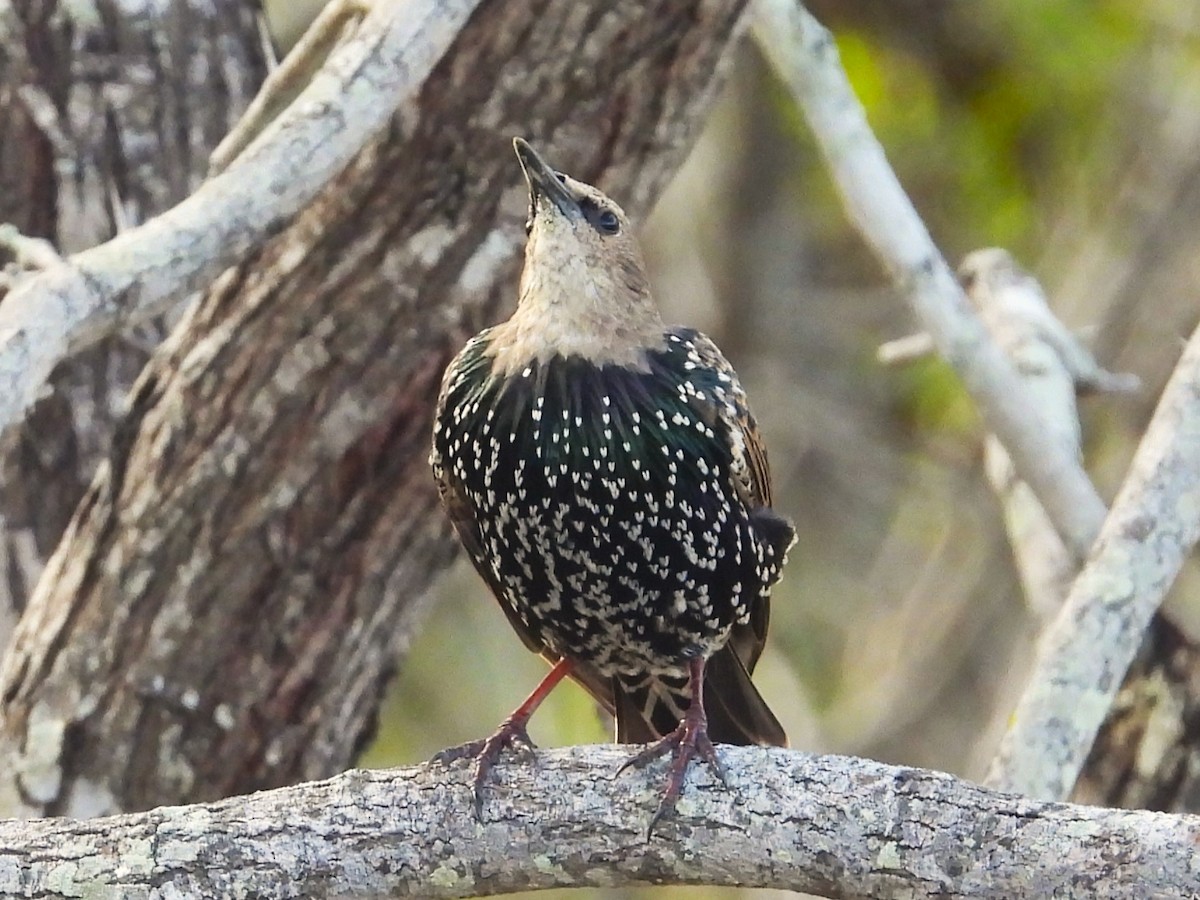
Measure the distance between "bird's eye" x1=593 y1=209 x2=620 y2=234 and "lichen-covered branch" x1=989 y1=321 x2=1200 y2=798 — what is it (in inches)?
49.4

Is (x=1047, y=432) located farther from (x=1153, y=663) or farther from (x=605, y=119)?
(x=605, y=119)

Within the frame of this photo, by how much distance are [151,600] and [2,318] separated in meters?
1.04

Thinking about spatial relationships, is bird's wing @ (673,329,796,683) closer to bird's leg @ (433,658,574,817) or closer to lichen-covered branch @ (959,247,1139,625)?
bird's leg @ (433,658,574,817)

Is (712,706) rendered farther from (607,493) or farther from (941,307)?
(941,307)

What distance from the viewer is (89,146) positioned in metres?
4.11

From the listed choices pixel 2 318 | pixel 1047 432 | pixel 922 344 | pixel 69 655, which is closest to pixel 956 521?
pixel 922 344

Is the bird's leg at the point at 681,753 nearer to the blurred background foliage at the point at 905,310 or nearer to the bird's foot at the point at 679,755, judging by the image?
the bird's foot at the point at 679,755

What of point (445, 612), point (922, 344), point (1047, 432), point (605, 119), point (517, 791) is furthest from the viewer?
point (445, 612)

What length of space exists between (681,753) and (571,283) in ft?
3.11

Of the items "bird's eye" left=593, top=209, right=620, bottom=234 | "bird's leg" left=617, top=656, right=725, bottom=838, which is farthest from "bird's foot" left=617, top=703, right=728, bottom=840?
"bird's eye" left=593, top=209, right=620, bottom=234

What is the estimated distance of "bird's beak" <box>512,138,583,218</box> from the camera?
10.5 feet

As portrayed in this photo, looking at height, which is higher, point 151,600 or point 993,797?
point 993,797

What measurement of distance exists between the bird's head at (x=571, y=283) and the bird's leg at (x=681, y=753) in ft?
2.39

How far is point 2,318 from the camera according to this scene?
2.90 metres
